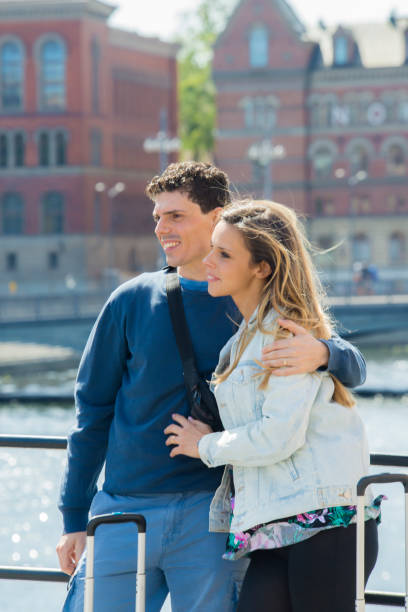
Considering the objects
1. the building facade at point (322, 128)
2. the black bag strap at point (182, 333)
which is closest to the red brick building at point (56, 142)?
the building facade at point (322, 128)

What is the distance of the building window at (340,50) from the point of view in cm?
5712

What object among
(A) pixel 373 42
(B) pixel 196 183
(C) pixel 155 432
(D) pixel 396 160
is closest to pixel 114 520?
(C) pixel 155 432

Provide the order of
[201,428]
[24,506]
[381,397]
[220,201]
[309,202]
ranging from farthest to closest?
[309,202], [381,397], [24,506], [220,201], [201,428]

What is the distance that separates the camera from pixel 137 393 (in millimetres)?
3057

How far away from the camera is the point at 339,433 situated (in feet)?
8.82

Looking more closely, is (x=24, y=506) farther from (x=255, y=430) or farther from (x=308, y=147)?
(x=308, y=147)

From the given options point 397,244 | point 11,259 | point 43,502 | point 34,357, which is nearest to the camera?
point 43,502

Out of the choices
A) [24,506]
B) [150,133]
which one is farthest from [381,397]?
[150,133]

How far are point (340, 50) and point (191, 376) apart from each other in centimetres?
5648

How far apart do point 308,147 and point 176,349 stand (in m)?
54.2

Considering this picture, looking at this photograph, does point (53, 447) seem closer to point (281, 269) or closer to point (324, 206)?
point (281, 269)

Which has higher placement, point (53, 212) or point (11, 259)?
point (53, 212)

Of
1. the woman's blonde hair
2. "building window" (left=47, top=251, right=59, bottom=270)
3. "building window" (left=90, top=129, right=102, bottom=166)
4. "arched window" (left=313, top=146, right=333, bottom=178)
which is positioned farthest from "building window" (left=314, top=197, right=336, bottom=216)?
the woman's blonde hair

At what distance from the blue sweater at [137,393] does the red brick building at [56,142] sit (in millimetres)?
50296
